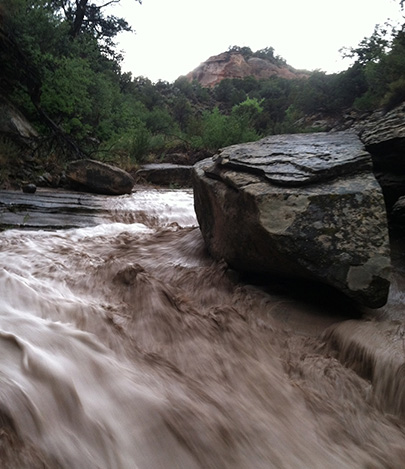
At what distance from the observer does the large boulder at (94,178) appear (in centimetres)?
601

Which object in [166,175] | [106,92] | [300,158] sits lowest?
[300,158]

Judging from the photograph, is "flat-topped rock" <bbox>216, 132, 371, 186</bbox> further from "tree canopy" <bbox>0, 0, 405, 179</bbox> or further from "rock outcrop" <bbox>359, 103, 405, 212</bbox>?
"tree canopy" <bbox>0, 0, 405, 179</bbox>

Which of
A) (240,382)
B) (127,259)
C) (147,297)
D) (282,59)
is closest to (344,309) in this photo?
(240,382)

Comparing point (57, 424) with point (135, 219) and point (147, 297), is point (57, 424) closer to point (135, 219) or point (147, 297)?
point (147, 297)

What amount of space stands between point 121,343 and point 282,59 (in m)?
51.2

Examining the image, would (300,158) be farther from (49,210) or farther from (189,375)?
(49,210)

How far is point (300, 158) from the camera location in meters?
2.51

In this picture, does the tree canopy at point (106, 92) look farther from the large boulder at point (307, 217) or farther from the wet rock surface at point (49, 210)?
the large boulder at point (307, 217)

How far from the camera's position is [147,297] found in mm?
2131

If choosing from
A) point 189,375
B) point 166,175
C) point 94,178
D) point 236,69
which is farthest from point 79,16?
point 236,69

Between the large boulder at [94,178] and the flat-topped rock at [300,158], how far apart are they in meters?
3.47

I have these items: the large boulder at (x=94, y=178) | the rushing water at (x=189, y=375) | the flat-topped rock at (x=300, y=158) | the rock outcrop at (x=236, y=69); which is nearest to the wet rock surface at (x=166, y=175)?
the large boulder at (x=94, y=178)

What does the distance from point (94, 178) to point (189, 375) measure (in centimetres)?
518

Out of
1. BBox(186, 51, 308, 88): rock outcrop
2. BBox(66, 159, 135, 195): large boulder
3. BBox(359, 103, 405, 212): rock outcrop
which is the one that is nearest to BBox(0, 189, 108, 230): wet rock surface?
BBox(66, 159, 135, 195): large boulder
